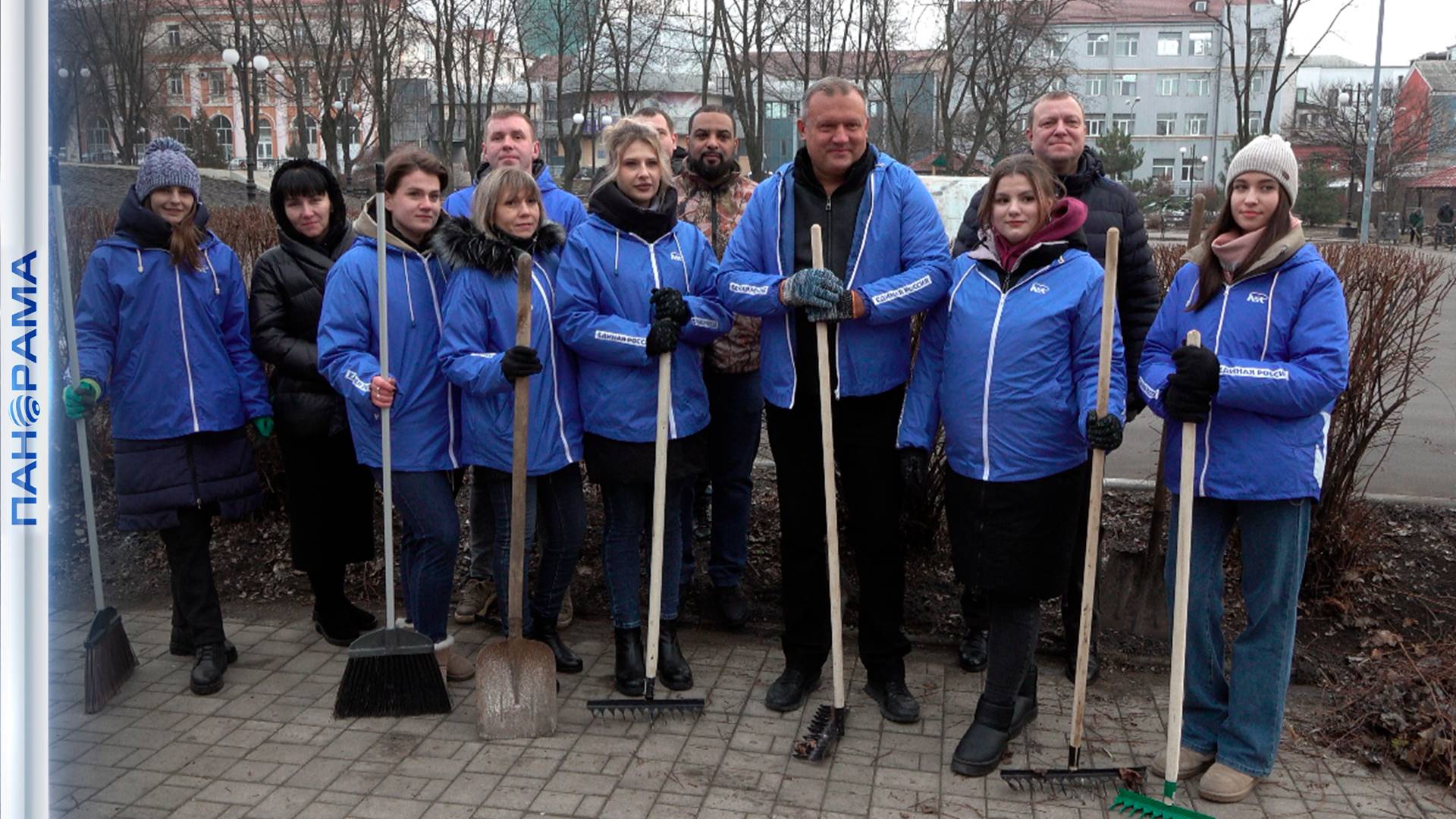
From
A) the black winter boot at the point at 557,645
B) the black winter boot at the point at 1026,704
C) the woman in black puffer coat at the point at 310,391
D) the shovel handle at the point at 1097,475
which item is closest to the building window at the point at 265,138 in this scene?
the woman in black puffer coat at the point at 310,391

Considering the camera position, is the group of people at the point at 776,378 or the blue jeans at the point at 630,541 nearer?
the group of people at the point at 776,378

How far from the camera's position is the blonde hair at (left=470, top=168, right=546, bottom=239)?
13.0 feet

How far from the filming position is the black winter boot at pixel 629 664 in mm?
4188

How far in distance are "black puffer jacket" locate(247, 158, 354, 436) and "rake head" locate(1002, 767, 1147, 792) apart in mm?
2831

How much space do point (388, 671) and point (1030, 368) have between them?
2.46 metres

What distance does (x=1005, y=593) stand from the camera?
11.6 ft

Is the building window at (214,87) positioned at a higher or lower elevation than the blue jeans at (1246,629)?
higher

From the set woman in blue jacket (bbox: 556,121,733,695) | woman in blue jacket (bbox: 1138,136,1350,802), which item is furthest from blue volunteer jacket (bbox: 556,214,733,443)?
woman in blue jacket (bbox: 1138,136,1350,802)

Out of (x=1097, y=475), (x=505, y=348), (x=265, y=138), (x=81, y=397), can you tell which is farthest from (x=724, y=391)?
(x=265, y=138)

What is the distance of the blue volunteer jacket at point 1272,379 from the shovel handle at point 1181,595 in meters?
0.11

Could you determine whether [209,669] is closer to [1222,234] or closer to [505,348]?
[505,348]

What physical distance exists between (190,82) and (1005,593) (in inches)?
131

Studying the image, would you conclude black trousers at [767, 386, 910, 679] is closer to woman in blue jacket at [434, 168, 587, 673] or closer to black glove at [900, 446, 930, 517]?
black glove at [900, 446, 930, 517]

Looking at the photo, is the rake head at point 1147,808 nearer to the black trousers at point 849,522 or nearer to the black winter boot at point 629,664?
the black trousers at point 849,522
